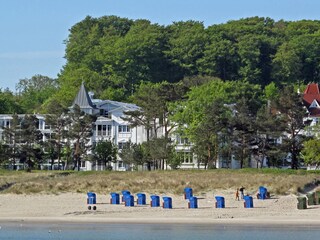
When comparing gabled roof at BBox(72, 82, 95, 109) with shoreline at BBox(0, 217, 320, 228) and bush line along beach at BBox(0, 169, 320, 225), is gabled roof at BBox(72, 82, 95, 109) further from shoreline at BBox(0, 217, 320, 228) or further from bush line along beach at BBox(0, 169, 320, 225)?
shoreline at BBox(0, 217, 320, 228)

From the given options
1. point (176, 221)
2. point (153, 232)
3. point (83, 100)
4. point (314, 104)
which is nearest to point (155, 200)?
point (176, 221)

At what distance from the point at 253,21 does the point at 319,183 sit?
100 meters

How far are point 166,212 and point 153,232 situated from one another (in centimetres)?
776

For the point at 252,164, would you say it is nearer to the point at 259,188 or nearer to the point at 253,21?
the point at 259,188

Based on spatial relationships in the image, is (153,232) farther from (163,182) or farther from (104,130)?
(104,130)

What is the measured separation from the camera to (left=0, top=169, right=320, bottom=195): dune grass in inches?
2731

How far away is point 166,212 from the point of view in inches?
Result: 2258

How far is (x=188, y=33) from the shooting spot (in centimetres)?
16262

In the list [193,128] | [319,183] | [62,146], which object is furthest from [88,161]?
[319,183]

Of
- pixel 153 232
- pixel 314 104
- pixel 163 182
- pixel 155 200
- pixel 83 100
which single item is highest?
pixel 83 100

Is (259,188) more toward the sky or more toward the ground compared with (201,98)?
more toward the ground

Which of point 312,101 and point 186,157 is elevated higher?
point 312,101

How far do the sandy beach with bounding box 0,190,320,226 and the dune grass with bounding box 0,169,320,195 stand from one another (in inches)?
125

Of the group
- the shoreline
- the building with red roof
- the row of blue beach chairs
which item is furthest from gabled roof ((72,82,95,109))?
the shoreline
